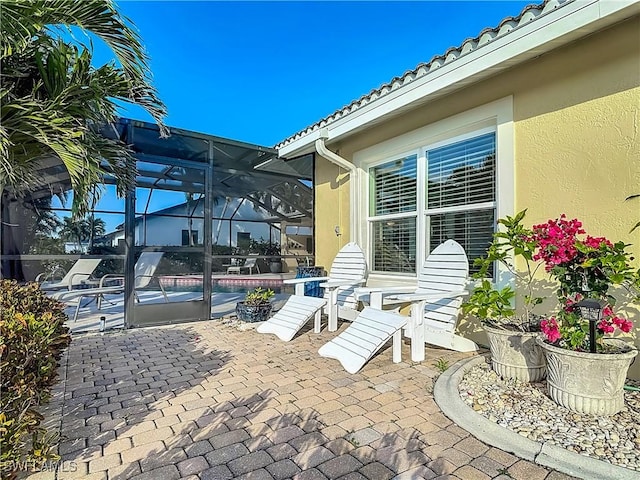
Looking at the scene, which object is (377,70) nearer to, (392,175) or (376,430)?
(392,175)

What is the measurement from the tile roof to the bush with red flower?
2164 millimetres

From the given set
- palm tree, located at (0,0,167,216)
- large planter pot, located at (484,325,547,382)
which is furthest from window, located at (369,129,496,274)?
palm tree, located at (0,0,167,216)

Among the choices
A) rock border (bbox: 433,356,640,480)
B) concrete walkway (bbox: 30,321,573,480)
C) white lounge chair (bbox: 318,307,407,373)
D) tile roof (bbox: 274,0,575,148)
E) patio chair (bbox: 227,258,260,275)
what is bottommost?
concrete walkway (bbox: 30,321,573,480)

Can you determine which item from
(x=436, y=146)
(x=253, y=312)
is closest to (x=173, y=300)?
(x=253, y=312)

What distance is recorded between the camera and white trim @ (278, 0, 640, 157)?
10.7 feet

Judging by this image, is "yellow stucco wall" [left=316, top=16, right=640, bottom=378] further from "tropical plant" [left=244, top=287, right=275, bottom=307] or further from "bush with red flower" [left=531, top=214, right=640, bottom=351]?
"tropical plant" [left=244, top=287, right=275, bottom=307]

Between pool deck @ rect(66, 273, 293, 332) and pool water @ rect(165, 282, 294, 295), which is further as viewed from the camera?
pool water @ rect(165, 282, 294, 295)

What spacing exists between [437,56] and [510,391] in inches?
154

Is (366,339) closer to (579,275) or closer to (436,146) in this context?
(579,275)

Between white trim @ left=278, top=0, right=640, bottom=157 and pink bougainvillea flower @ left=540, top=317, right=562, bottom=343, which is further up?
white trim @ left=278, top=0, right=640, bottom=157

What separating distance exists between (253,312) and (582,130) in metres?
5.48

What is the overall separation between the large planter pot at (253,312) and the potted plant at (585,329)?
15.4ft

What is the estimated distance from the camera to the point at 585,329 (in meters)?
2.91

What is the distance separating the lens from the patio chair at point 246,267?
28.4 ft
